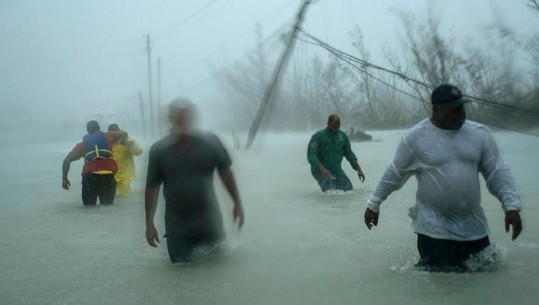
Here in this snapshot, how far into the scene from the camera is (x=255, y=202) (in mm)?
9242

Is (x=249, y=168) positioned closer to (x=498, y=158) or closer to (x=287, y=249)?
(x=287, y=249)

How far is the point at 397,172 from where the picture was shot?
4.05m

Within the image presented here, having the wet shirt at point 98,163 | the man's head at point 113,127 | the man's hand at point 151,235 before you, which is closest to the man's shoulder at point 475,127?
the man's hand at point 151,235

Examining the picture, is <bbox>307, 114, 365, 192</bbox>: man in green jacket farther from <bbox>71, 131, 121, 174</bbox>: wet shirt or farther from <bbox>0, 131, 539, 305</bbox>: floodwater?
<bbox>71, 131, 121, 174</bbox>: wet shirt

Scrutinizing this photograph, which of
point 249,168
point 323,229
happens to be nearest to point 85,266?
point 323,229

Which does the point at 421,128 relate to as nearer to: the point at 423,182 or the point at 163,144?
the point at 423,182

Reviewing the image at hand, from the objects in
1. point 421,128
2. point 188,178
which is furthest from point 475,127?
point 188,178

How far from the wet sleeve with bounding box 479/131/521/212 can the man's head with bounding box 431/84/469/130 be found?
26cm

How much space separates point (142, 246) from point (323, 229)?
2.15 meters

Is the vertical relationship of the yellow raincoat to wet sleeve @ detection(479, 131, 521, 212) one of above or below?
below

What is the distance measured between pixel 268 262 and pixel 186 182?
1071 millimetres

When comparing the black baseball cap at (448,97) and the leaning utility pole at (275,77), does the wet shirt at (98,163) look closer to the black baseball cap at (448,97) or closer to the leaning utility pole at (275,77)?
the leaning utility pole at (275,77)

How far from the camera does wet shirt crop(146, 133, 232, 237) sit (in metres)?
4.70

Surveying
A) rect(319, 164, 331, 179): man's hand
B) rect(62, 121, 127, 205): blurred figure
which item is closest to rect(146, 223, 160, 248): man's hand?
rect(319, 164, 331, 179): man's hand
